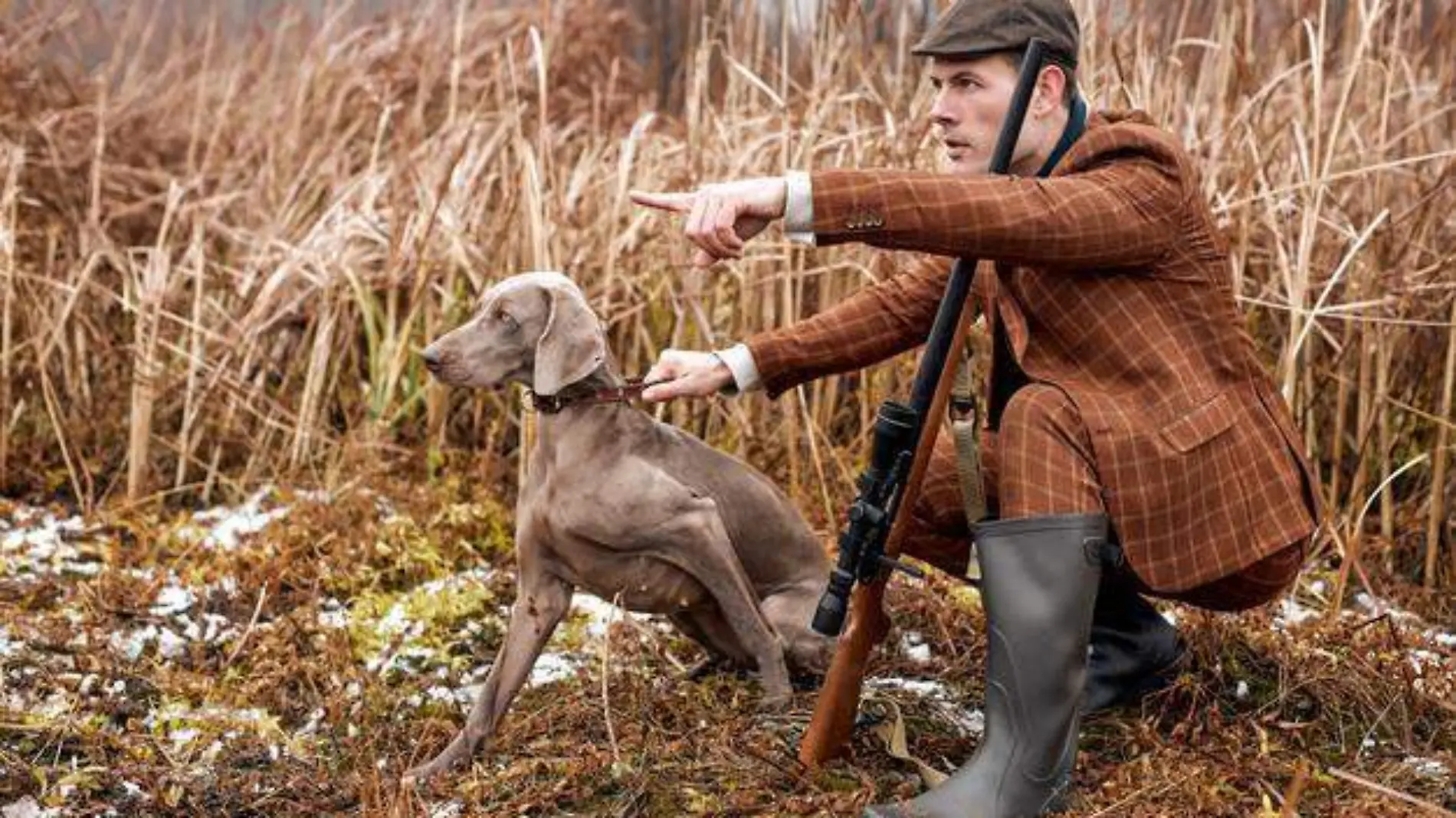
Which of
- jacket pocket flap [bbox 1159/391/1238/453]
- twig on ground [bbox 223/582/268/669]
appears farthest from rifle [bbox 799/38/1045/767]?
twig on ground [bbox 223/582/268/669]

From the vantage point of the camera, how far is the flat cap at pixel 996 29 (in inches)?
140

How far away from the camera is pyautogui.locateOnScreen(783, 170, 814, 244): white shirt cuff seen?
10.8 ft

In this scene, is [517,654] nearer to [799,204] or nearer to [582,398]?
[582,398]

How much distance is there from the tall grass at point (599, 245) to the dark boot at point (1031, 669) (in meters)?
1.87

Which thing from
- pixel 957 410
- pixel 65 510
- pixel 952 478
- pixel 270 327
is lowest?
pixel 65 510

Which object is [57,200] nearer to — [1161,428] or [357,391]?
[357,391]

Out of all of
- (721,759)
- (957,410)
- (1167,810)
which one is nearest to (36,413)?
(721,759)

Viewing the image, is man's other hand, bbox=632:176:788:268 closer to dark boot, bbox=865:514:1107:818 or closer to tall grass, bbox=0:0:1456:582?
dark boot, bbox=865:514:1107:818

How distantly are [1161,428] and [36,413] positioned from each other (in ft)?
14.4

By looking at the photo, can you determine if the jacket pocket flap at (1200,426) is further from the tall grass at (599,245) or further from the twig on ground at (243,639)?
the twig on ground at (243,639)

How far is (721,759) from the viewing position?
12.6 feet

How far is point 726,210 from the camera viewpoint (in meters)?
3.25

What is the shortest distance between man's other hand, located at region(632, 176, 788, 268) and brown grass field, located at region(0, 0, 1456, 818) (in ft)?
3.58

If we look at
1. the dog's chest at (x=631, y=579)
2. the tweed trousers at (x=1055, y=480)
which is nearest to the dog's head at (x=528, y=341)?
the dog's chest at (x=631, y=579)
